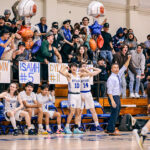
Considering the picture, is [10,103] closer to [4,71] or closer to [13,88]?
[13,88]

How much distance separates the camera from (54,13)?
1856 centimetres

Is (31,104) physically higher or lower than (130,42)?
lower

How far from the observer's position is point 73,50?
14.5 metres

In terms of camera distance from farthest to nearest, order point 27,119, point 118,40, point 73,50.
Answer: point 118,40 < point 73,50 < point 27,119

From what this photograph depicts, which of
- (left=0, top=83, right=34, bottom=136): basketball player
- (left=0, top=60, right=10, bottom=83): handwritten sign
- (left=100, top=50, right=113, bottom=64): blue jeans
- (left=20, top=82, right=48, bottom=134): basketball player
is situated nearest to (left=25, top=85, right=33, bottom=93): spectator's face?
(left=20, top=82, right=48, bottom=134): basketball player

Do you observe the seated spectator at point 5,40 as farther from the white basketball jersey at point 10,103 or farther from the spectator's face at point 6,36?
the white basketball jersey at point 10,103

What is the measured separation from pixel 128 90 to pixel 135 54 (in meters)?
1.54

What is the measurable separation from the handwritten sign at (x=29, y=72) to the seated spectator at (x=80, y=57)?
1383mm

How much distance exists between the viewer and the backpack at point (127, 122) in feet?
44.1

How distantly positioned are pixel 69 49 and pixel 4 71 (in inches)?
111

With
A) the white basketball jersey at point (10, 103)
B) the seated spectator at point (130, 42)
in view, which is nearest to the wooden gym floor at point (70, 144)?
the white basketball jersey at point (10, 103)

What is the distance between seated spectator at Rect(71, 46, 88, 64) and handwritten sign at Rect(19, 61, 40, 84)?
1383 millimetres

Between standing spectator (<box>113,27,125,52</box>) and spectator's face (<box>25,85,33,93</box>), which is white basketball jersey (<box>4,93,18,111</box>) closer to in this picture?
spectator's face (<box>25,85,33,93</box>)

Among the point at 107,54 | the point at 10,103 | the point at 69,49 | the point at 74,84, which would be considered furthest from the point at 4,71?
the point at 107,54
